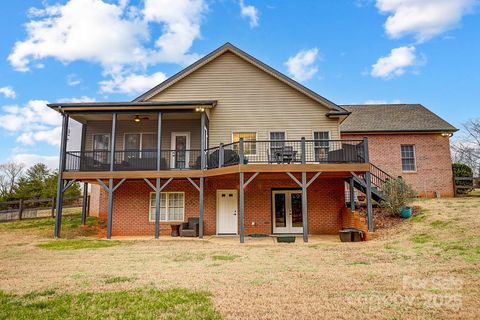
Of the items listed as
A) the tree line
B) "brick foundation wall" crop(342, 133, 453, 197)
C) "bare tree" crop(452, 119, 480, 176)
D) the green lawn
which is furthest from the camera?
"bare tree" crop(452, 119, 480, 176)

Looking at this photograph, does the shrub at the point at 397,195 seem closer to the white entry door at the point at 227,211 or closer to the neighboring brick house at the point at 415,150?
the neighboring brick house at the point at 415,150

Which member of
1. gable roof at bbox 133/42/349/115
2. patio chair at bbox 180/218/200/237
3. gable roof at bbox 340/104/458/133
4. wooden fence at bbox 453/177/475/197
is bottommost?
patio chair at bbox 180/218/200/237

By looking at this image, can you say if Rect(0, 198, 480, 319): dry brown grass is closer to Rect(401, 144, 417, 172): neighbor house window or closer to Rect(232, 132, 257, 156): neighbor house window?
Rect(232, 132, 257, 156): neighbor house window

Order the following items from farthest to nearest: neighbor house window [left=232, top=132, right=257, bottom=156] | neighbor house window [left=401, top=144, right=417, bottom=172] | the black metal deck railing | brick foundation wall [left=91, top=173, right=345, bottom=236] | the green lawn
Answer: neighbor house window [left=401, top=144, right=417, bottom=172], neighbor house window [left=232, top=132, right=257, bottom=156], brick foundation wall [left=91, top=173, right=345, bottom=236], the black metal deck railing, the green lawn

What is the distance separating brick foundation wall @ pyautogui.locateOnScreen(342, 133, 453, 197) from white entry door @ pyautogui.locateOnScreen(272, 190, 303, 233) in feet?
22.4

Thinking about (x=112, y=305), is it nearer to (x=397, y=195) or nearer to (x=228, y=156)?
(x=228, y=156)

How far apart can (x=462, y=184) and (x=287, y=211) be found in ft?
38.0

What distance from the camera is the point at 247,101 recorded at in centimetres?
1606

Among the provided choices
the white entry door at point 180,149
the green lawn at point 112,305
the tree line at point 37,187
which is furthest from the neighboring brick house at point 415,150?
the tree line at point 37,187

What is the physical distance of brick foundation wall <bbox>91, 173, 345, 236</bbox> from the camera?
1505cm

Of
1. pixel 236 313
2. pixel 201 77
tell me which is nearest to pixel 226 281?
pixel 236 313

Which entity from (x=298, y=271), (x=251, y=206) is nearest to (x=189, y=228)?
(x=251, y=206)

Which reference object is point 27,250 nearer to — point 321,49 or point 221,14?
point 221,14

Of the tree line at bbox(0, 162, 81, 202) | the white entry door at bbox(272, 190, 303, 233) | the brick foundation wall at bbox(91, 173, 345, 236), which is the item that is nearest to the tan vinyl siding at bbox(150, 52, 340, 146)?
the brick foundation wall at bbox(91, 173, 345, 236)
